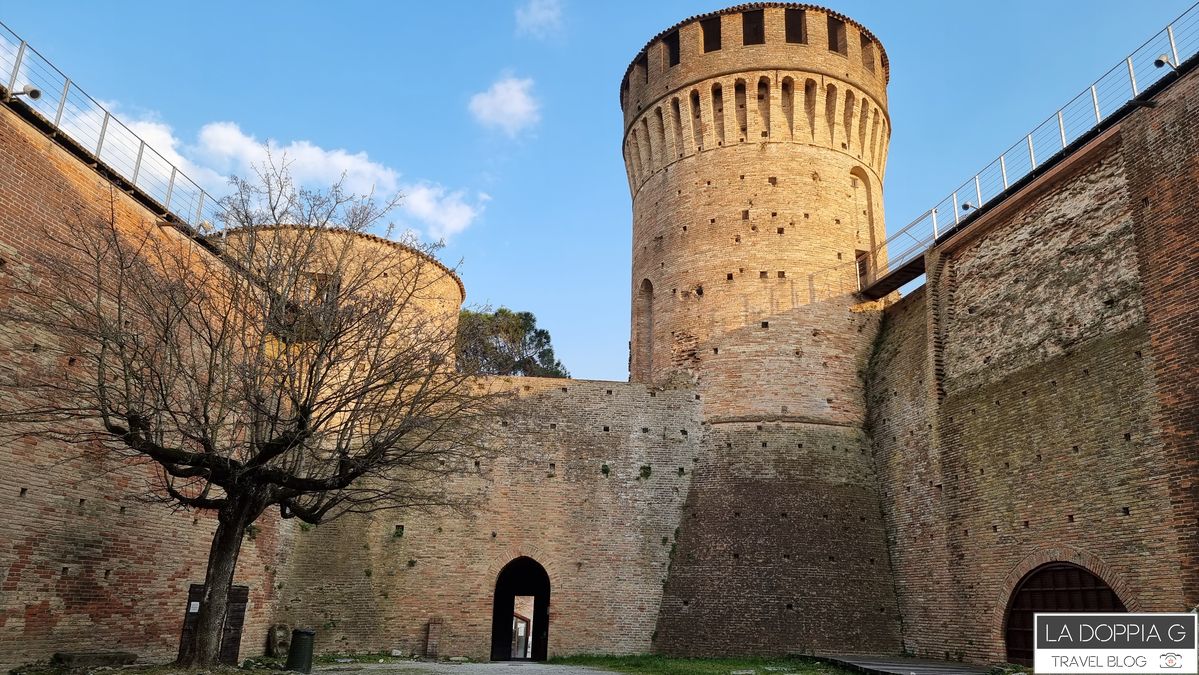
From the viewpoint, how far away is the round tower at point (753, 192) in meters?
16.9

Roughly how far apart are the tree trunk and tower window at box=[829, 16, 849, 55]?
16.6 metres

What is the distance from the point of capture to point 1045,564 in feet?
36.8

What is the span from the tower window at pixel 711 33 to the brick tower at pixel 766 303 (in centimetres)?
4

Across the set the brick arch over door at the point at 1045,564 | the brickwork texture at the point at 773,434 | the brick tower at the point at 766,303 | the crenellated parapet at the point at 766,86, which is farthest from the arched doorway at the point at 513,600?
the crenellated parapet at the point at 766,86

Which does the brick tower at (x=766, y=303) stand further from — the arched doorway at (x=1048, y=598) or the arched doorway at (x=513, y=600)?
the arched doorway at (x=513, y=600)

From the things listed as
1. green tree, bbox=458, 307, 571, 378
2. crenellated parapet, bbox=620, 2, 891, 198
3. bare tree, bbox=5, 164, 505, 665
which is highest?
crenellated parapet, bbox=620, 2, 891, 198

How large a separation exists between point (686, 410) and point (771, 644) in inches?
196

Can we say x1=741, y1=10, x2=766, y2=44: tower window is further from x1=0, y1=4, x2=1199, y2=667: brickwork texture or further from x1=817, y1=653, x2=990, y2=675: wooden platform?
x1=817, y1=653, x2=990, y2=675: wooden platform

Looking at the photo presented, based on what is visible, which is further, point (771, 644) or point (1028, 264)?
point (771, 644)

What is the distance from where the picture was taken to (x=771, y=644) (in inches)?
552

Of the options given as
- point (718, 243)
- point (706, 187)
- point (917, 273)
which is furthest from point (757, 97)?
point (917, 273)

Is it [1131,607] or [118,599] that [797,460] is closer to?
[1131,607]

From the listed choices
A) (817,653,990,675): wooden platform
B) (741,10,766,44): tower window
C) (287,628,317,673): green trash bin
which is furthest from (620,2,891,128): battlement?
(287,628,317,673): green trash bin

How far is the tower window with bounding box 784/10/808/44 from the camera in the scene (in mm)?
18859
